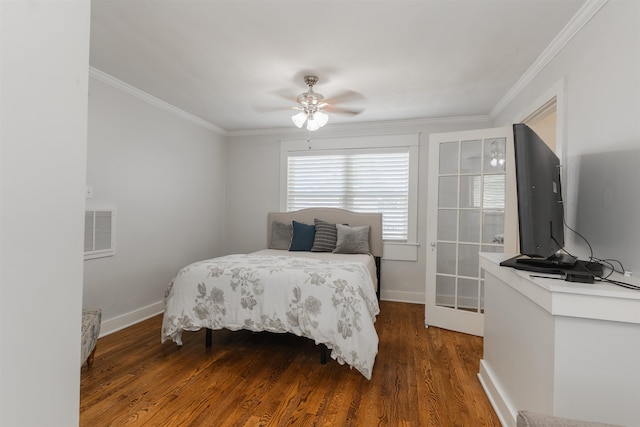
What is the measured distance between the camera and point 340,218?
14.9 feet

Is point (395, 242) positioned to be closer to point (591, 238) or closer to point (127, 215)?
point (591, 238)

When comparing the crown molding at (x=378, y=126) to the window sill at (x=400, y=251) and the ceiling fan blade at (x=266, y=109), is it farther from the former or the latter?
the window sill at (x=400, y=251)

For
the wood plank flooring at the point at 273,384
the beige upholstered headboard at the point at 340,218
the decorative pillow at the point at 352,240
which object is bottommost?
the wood plank flooring at the point at 273,384

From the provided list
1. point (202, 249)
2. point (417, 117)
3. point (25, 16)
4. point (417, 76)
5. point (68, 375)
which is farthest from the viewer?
point (202, 249)

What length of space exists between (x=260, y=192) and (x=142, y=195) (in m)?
1.78

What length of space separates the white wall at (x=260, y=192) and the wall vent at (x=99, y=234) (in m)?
2.05

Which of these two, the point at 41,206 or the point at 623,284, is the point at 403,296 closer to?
the point at 623,284

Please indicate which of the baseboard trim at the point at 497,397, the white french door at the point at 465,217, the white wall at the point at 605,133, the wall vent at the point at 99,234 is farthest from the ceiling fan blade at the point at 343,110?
the baseboard trim at the point at 497,397

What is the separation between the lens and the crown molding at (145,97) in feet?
9.69

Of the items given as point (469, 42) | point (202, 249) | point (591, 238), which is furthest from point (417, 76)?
point (202, 249)

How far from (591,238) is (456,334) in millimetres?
1707

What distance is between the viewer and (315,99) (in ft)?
10.1

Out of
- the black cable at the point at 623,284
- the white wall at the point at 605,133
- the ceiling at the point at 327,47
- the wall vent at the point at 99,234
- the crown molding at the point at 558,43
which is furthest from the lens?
the wall vent at the point at 99,234

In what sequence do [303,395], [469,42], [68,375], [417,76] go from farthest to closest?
1. [417,76]
2. [469,42]
3. [303,395]
4. [68,375]
